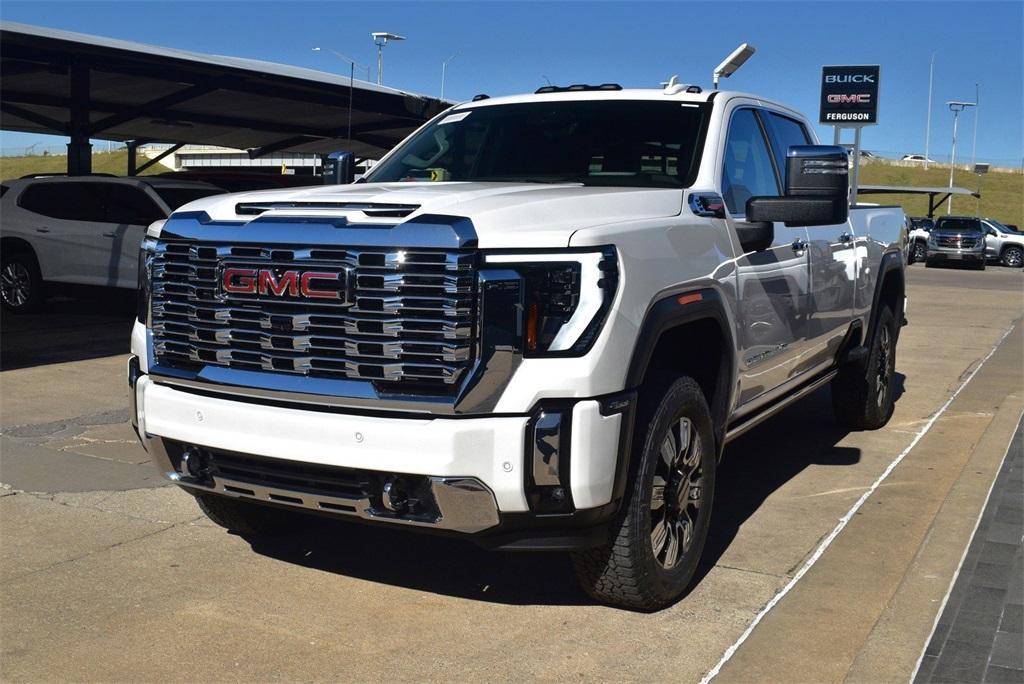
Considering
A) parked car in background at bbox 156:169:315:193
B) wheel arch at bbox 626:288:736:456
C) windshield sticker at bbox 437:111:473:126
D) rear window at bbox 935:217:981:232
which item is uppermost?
rear window at bbox 935:217:981:232

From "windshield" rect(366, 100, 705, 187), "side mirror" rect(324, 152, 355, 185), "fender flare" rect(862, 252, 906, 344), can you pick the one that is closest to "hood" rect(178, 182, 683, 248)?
"windshield" rect(366, 100, 705, 187)

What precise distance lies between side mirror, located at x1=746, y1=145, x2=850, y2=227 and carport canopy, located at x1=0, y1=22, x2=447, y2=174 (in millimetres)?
7613

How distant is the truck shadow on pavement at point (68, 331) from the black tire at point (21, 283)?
0.14 meters

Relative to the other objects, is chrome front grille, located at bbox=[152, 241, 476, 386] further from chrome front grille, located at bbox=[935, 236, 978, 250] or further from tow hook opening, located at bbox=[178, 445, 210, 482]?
chrome front grille, located at bbox=[935, 236, 978, 250]

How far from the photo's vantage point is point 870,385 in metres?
7.52

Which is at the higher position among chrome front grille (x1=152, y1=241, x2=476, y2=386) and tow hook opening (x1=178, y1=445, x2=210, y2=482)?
chrome front grille (x1=152, y1=241, x2=476, y2=386)

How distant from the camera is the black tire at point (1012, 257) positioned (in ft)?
125

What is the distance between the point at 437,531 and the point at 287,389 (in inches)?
27.0

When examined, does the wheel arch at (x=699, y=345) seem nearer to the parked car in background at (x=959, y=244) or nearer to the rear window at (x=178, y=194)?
the rear window at (x=178, y=194)

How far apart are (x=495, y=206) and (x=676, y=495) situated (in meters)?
1.29

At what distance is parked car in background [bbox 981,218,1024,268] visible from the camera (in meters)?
38.2

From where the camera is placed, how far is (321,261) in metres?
3.76

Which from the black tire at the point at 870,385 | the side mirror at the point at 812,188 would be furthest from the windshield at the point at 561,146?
the black tire at the point at 870,385

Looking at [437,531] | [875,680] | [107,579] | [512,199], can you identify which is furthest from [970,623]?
[107,579]
